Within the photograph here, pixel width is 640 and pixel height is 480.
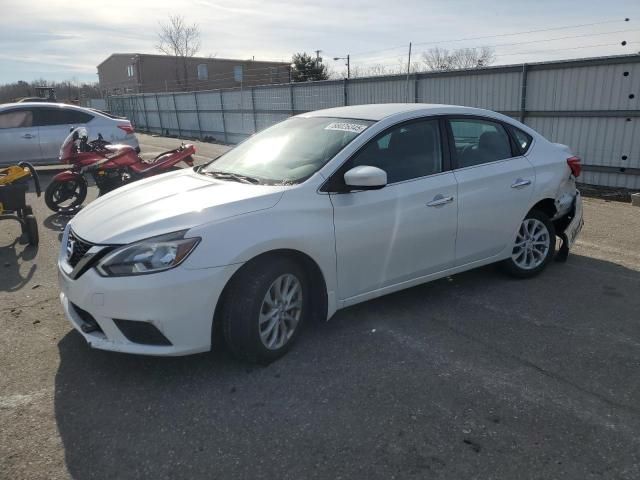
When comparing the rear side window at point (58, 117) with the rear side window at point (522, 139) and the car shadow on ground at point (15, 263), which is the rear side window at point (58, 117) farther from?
the rear side window at point (522, 139)

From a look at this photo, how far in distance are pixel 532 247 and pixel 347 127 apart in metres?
2.28

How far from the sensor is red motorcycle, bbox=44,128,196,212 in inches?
329

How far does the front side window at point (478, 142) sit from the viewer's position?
447cm

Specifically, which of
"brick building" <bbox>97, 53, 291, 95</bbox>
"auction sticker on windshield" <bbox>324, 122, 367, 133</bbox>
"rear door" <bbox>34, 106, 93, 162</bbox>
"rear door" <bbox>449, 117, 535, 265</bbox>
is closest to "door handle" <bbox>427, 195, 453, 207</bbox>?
"rear door" <bbox>449, 117, 535, 265</bbox>

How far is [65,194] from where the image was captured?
27.8 ft

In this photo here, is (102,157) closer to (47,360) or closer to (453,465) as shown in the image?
(47,360)

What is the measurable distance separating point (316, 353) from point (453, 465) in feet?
4.34

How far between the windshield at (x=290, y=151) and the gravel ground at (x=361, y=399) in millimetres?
1219

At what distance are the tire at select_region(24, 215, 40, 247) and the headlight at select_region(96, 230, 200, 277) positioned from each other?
3799 mm

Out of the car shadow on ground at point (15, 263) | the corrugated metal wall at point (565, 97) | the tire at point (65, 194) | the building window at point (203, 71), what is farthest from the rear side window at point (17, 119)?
the building window at point (203, 71)

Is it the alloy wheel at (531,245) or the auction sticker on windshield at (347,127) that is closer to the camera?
the auction sticker on windshield at (347,127)

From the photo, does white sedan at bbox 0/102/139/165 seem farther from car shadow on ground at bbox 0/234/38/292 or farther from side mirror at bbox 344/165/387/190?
side mirror at bbox 344/165/387/190

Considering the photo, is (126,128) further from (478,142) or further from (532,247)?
(532,247)

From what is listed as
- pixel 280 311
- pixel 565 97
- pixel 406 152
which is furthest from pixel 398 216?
pixel 565 97
